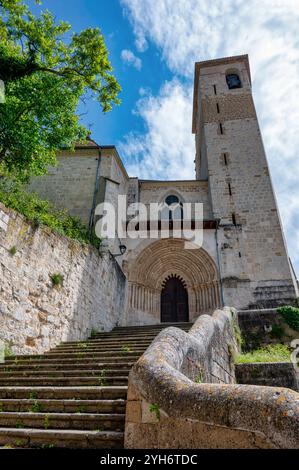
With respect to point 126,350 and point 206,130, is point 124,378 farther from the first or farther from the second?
point 206,130

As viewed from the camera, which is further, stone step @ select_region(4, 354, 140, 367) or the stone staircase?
stone step @ select_region(4, 354, 140, 367)

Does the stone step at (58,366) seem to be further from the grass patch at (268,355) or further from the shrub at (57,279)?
the grass patch at (268,355)

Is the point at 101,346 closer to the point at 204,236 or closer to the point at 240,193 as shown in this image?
the point at 204,236

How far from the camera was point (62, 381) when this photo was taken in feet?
14.9

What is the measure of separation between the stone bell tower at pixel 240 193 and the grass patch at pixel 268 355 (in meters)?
3.40

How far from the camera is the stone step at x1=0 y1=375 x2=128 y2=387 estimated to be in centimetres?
434

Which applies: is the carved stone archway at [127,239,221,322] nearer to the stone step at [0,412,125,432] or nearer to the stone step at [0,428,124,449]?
the stone step at [0,412,125,432]

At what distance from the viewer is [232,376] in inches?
259

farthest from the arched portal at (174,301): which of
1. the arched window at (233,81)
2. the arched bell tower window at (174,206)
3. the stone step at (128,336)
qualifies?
the arched window at (233,81)

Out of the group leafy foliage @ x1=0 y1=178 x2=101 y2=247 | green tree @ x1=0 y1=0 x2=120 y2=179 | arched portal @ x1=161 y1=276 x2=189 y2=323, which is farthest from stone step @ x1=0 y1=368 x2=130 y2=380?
arched portal @ x1=161 y1=276 x2=189 y2=323

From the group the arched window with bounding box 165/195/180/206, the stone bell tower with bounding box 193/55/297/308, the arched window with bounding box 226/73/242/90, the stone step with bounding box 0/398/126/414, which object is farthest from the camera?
the arched window with bounding box 226/73/242/90

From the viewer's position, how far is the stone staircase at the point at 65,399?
3.07m

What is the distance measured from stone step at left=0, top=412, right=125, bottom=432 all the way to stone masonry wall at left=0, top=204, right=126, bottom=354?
2.51 m

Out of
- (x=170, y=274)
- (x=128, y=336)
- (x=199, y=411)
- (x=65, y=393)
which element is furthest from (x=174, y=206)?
(x=199, y=411)
